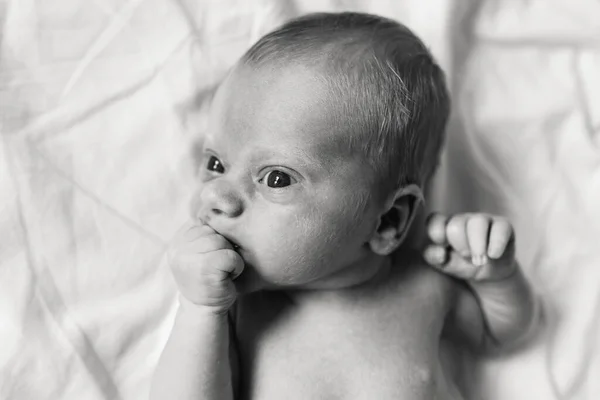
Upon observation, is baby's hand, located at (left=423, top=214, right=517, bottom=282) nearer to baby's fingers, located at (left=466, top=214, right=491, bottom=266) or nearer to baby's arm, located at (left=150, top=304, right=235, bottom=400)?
baby's fingers, located at (left=466, top=214, right=491, bottom=266)

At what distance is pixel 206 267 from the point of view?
97 centimetres

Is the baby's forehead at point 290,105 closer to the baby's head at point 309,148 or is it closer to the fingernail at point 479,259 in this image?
the baby's head at point 309,148

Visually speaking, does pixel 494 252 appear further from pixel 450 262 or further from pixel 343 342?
pixel 343 342

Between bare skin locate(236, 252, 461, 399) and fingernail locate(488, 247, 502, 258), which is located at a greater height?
fingernail locate(488, 247, 502, 258)

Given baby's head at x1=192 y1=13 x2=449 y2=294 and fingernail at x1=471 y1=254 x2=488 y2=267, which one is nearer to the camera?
baby's head at x1=192 y1=13 x2=449 y2=294

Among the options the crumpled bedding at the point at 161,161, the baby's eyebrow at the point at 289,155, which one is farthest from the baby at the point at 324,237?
the crumpled bedding at the point at 161,161

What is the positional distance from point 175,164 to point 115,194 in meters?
0.10

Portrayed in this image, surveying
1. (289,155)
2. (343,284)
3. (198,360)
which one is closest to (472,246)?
(343,284)

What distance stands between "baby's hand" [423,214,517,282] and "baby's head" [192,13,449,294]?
0.34ft

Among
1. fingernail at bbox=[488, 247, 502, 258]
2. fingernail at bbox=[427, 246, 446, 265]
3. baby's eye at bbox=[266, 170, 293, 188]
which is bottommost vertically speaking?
fingernail at bbox=[427, 246, 446, 265]

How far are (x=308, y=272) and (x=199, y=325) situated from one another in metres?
0.16

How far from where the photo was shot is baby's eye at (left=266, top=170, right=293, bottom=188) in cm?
98

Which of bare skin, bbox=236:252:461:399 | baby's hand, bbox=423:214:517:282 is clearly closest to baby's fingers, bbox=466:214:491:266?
baby's hand, bbox=423:214:517:282

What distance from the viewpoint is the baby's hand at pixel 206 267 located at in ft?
3.16
